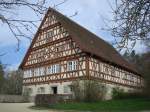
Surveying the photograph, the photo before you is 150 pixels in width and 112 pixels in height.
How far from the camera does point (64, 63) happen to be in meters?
34.9

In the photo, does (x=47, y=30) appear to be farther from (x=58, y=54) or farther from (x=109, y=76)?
(x=109, y=76)

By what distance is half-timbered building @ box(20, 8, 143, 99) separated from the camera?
3297cm

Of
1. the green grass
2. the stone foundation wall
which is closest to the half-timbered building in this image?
the stone foundation wall

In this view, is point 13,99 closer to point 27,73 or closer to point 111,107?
point 27,73

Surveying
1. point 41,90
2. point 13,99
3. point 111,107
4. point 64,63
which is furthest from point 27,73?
point 111,107

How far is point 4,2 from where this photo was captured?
710cm

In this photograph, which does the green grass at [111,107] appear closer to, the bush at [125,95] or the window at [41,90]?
the bush at [125,95]

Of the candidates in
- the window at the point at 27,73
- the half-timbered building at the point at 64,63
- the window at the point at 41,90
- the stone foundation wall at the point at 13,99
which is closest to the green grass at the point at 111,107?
the half-timbered building at the point at 64,63

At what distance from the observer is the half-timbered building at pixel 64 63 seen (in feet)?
108

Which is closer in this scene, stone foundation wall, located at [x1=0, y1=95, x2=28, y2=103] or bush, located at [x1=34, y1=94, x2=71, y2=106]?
bush, located at [x1=34, y1=94, x2=71, y2=106]

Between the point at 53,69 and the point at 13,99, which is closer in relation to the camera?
the point at 53,69

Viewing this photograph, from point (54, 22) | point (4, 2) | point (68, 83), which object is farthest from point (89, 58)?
point (4, 2)

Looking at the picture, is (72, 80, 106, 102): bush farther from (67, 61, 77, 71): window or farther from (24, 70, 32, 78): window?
(24, 70, 32, 78): window

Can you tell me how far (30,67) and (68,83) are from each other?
9043mm
